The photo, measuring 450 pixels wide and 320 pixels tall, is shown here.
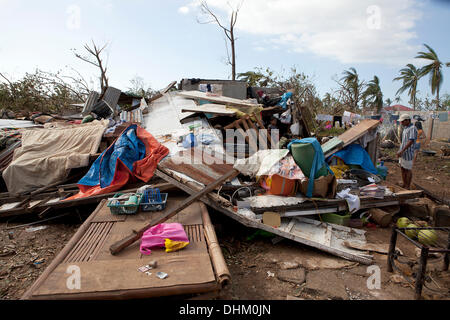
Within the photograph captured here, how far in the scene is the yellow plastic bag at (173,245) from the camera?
2.86 metres

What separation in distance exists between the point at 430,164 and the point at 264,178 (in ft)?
27.1

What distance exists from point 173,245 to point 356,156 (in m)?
4.52

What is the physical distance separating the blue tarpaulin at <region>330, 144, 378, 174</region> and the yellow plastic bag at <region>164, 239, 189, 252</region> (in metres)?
4.05

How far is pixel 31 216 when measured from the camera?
4.93 metres

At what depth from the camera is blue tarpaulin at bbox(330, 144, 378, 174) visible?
560 centimetres

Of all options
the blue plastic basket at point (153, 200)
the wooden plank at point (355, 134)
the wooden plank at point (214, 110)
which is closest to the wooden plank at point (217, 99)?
the wooden plank at point (214, 110)

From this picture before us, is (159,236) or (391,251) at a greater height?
(159,236)

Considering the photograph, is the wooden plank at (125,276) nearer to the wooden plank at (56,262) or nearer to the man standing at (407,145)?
the wooden plank at (56,262)

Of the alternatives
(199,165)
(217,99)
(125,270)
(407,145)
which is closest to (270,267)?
(125,270)

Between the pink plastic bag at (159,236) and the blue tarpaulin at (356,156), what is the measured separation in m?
3.97

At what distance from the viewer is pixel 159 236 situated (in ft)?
9.80

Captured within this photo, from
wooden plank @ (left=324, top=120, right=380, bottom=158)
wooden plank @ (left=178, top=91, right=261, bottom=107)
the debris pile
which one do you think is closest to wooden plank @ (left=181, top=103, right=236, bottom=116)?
the debris pile
